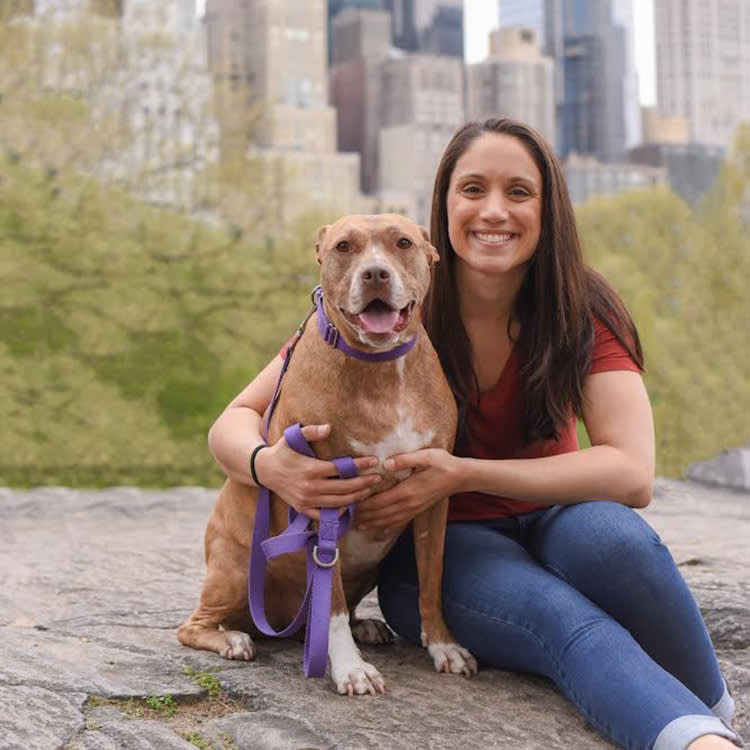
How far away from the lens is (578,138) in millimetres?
49312

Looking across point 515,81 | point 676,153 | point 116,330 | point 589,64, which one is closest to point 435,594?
point 116,330

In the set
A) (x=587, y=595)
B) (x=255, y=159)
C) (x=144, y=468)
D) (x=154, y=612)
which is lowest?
(x=144, y=468)

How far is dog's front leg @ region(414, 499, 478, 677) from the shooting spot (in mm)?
2355

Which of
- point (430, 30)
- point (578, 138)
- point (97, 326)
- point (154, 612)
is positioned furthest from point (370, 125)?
point (154, 612)

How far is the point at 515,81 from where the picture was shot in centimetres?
4150

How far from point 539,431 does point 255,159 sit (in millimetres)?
12330

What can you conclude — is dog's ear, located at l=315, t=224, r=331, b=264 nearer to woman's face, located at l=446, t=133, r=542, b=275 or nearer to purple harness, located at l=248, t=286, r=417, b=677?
purple harness, located at l=248, t=286, r=417, b=677

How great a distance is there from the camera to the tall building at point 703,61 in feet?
145

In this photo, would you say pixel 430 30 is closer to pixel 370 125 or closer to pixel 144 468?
pixel 370 125

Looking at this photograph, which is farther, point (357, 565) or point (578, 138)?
point (578, 138)

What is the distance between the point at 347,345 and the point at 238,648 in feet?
2.49

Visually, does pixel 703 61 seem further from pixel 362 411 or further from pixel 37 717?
pixel 37 717

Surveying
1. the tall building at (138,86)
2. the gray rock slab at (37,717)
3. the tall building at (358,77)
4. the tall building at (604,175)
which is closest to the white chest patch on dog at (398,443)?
the gray rock slab at (37,717)

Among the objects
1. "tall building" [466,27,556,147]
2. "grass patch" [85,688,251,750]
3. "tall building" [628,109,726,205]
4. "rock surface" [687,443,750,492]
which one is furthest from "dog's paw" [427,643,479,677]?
"tall building" [466,27,556,147]
